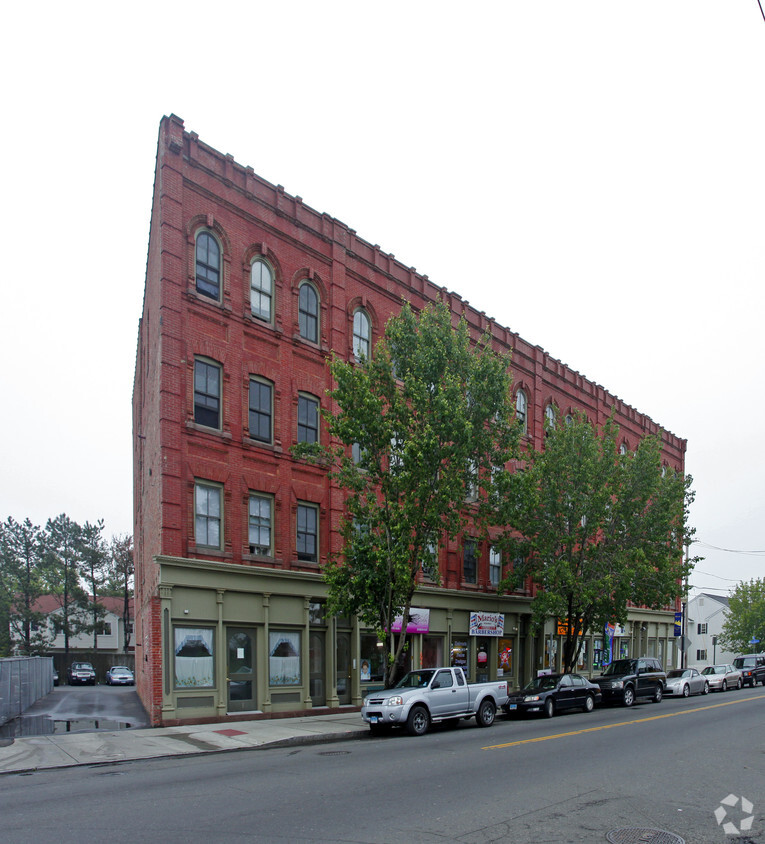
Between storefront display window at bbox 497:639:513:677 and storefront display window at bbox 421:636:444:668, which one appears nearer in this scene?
storefront display window at bbox 421:636:444:668

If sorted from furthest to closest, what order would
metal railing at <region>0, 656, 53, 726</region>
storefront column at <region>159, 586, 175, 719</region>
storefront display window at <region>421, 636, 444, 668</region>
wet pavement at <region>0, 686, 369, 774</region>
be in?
storefront display window at <region>421, 636, 444, 668</region>, metal railing at <region>0, 656, 53, 726</region>, storefront column at <region>159, 586, 175, 719</region>, wet pavement at <region>0, 686, 369, 774</region>

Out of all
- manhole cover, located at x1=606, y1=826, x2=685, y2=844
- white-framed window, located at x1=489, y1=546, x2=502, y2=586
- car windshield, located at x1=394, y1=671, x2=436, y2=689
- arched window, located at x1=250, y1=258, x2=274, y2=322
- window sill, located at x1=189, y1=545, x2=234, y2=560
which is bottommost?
car windshield, located at x1=394, y1=671, x2=436, y2=689

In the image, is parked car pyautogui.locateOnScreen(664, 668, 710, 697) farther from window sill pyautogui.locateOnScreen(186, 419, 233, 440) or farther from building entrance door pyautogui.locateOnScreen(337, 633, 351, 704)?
window sill pyautogui.locateOnScreen(186, 419, 233, 440)

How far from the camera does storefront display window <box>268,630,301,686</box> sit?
2400 cm

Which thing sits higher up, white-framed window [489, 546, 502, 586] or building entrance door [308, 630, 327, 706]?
white-framed window [489, 546, 502, 586]

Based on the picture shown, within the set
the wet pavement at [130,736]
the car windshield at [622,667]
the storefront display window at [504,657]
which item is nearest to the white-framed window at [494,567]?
the storefront display window at [504,657]

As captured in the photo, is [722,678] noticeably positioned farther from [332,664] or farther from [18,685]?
[18,685]

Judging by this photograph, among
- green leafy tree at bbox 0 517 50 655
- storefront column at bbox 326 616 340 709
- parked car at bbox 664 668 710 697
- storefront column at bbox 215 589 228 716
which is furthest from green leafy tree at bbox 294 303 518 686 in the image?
green leafy tree at bbox 0 517 50 655

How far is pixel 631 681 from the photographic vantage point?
96.5ft

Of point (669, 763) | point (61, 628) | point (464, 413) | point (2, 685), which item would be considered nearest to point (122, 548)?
point (61, 628)

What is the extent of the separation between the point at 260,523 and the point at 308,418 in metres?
4.06

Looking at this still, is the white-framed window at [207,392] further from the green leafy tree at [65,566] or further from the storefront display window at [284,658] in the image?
the green leafy tree at [65,566]

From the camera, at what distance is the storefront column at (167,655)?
20.8 metres

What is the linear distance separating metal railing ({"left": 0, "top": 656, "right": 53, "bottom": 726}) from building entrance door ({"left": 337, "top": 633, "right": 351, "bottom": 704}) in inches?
382
